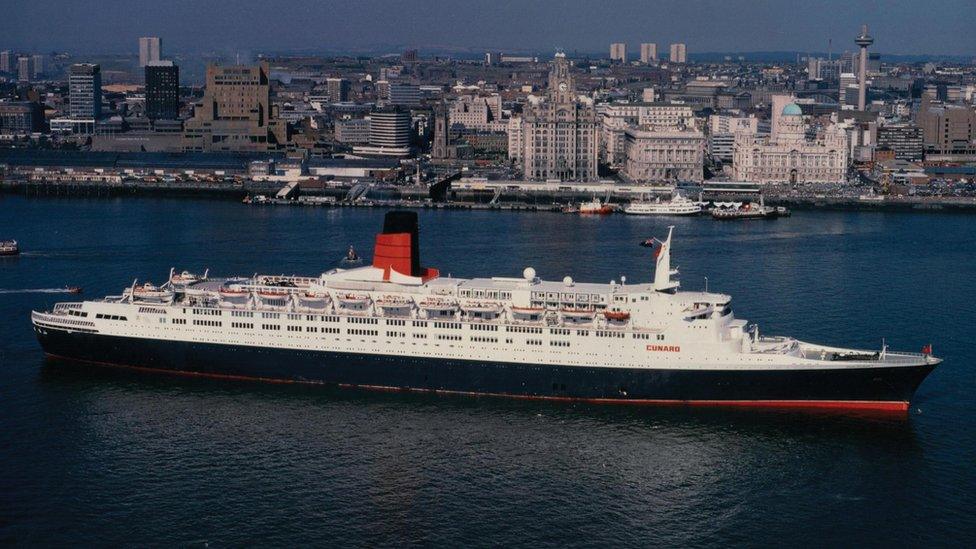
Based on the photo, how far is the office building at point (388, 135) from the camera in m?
53.9

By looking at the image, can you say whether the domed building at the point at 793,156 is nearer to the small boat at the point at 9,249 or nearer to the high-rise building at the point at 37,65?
the small boat at the point at 9,249

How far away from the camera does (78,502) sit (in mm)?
14250

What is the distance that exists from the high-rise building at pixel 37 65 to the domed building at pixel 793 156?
6165 cm

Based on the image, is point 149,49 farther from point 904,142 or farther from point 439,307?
point 439,307

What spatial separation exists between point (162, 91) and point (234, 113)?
8920 mm

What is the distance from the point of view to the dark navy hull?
57.4ft

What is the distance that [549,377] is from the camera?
59.0ft

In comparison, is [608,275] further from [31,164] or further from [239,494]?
[31,164]

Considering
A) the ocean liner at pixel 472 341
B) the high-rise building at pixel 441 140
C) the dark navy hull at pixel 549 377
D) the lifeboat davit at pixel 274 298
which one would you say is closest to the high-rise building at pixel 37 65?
the high-rise building at pixel 441 140

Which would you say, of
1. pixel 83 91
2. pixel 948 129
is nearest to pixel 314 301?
pixel 948 129

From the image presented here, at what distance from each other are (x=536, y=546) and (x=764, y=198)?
30.0 metres

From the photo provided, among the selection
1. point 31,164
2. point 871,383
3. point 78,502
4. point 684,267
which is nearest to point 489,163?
point 31,164

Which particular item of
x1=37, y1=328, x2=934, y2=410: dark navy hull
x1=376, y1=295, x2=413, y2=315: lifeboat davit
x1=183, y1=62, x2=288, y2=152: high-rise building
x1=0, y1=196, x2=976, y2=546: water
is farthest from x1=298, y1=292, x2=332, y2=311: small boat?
x1=183, y1=62, x2=288, y2=152: high-rise building

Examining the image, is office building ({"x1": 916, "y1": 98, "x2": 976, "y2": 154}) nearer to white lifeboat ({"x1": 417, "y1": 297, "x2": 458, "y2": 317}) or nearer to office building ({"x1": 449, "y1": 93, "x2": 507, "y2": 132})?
office building ({"x1": 449, "y1": 93, "x2": 507, "y2": 132})
